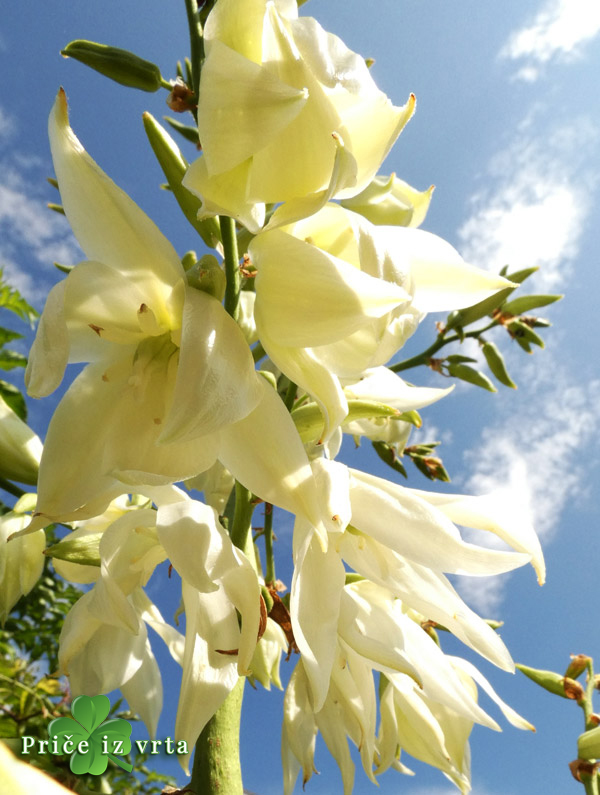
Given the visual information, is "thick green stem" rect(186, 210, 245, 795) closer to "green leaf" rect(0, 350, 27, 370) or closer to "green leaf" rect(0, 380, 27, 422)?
"green leaf" rect(0, 380, 27, 422)

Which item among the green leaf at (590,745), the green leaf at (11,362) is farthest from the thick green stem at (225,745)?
the green leaf at (11,362)

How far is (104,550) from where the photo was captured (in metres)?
0.52

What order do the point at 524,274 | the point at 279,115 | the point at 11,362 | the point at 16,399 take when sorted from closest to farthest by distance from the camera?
the point at 279,115
the point at 524,274
the point at 16,399
the point at 11,362

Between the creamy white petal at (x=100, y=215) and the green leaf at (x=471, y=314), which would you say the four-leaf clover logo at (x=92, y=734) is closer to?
the creamy white petal at (x=100, y=215)

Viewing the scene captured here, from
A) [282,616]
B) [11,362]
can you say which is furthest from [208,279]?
[11,362]

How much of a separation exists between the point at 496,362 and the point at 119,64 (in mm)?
822

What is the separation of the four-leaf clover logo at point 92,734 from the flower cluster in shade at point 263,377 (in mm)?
55

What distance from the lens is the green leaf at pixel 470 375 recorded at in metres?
1.15

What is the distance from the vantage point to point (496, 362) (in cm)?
121

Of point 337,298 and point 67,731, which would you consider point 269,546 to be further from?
point 337,298

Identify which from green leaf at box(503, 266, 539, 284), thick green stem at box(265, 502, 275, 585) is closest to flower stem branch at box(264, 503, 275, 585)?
thick green stem at box(265, 502, 275, 585)

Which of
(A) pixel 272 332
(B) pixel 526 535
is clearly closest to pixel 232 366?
(A) pixel 272 332

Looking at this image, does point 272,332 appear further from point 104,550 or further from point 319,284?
point 104,550

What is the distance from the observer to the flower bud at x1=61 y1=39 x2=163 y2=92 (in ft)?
2.08
